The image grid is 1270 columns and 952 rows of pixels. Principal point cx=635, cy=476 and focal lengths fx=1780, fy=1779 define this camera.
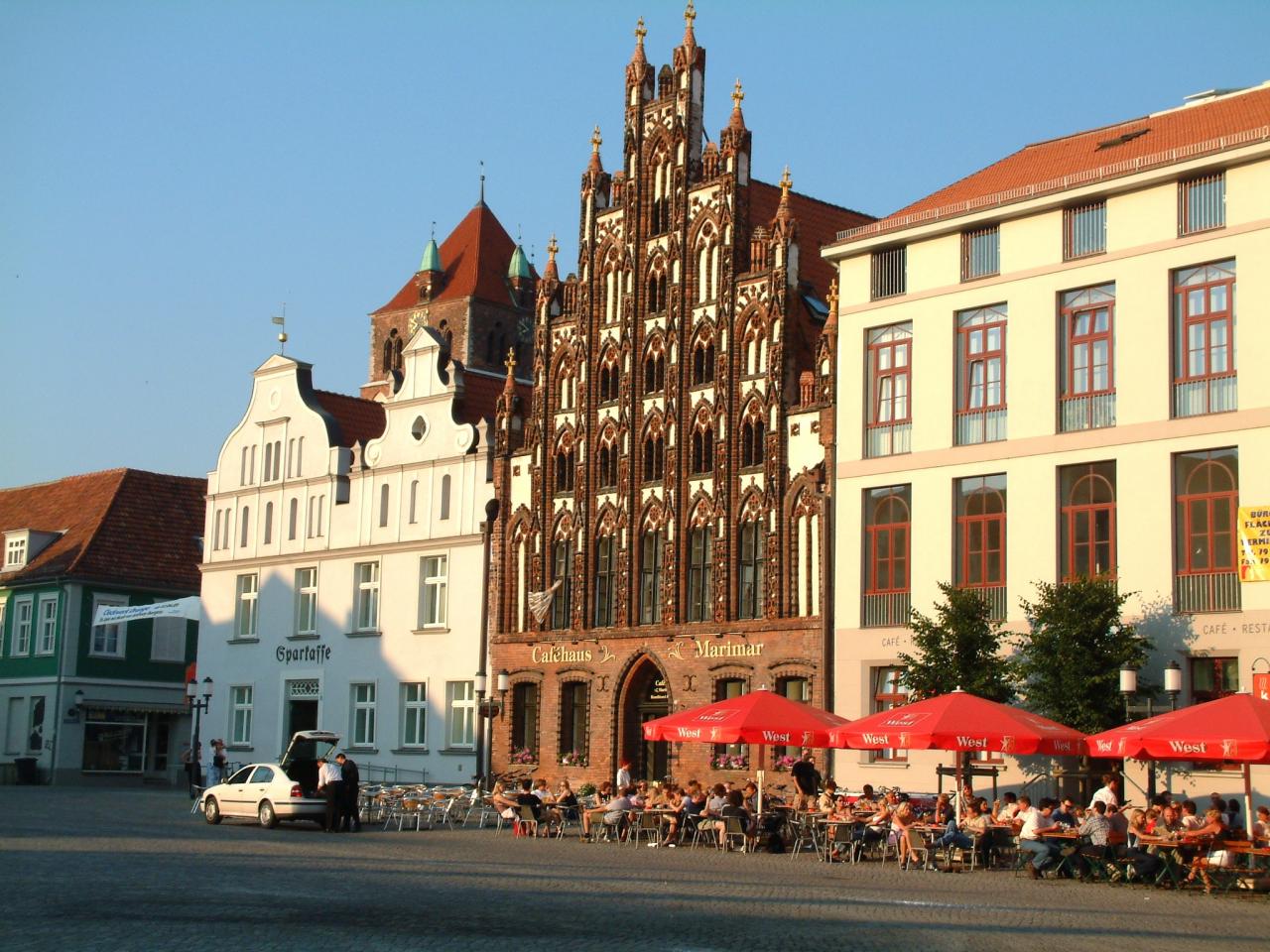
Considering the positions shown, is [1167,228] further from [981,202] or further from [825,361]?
[825,361]

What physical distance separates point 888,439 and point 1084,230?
632 cm

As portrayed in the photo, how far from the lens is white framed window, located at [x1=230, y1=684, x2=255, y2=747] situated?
2245 inches

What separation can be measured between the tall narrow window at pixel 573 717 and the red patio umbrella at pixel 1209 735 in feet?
70.7

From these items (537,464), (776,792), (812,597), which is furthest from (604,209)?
(776,792)

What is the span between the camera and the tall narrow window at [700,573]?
144 feet

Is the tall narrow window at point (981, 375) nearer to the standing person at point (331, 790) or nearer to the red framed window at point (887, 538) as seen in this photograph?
the red framed window at point (887, 538)

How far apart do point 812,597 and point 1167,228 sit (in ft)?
38.7

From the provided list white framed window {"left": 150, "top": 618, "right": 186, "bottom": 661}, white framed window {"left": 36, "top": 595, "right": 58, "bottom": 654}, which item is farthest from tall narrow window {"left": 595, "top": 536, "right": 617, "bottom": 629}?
white framed window {"left": 36, "top": 595, "right": 58, "bottom": 654}

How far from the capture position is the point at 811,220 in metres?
48.9

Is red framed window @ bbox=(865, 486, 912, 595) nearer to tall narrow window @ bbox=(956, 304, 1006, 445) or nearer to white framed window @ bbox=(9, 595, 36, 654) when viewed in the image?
tall narrow window @ bbox=(956, 304, 1006, 445)

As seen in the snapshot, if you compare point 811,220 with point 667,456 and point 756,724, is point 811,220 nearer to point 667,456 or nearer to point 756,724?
point 667,456

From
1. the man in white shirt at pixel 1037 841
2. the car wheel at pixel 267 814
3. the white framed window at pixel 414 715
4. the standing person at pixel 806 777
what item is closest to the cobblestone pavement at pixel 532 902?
the man in white shirt at pixel 1037 841

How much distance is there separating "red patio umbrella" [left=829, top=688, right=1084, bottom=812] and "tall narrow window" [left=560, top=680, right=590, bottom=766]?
56.2 ft

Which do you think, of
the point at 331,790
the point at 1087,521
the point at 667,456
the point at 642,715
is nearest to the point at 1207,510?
the point at 1087,521
